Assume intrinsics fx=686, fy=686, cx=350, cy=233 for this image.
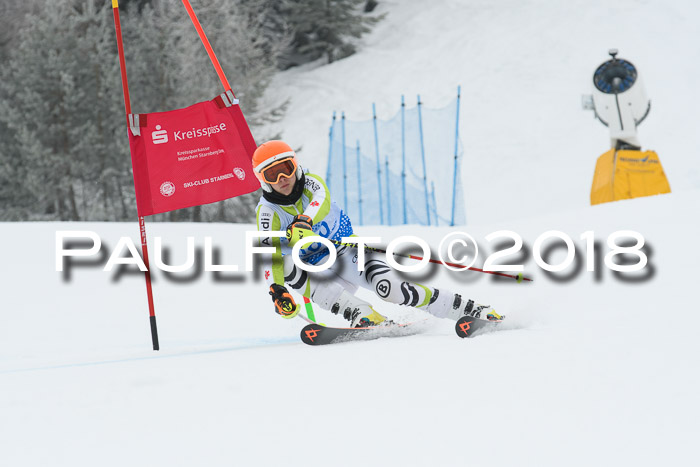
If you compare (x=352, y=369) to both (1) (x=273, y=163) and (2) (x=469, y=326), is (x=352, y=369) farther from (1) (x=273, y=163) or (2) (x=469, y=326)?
(1) (x=273, y=163)

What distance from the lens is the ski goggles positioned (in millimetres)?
4301

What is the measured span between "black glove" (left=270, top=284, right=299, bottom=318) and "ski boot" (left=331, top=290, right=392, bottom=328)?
0.43m

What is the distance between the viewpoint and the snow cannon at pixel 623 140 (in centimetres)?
963

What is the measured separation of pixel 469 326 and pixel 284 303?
1.13m

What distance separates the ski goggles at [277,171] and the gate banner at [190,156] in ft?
2.48

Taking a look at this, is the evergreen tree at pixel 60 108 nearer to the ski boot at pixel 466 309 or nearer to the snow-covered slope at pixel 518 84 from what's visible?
the snow-covered slope at pixel 518 84

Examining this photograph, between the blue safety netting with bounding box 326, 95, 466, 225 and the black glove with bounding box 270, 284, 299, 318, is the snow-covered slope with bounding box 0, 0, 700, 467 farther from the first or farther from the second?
the blue safety netting with bounding box 326, 95, 466, 225

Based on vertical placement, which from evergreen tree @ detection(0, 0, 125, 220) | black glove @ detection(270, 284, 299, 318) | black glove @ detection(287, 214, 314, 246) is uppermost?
evergreen tree @ detection(0, 0, 125, 220)

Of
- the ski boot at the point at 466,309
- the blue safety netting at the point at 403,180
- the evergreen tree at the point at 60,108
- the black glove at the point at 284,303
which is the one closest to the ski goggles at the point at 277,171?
the black glove at the point at 284,303

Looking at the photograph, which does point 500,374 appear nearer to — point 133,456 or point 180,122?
point 133,456

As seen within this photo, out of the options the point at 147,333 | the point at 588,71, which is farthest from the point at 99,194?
the point at 588,71

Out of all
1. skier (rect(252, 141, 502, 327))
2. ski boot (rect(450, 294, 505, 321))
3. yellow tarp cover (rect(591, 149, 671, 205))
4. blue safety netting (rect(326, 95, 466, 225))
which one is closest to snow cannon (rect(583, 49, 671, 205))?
yellow tarp cover (rect(591, 149, 671, 205))

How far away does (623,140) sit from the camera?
32.4 ft

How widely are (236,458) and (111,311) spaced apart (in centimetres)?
515
